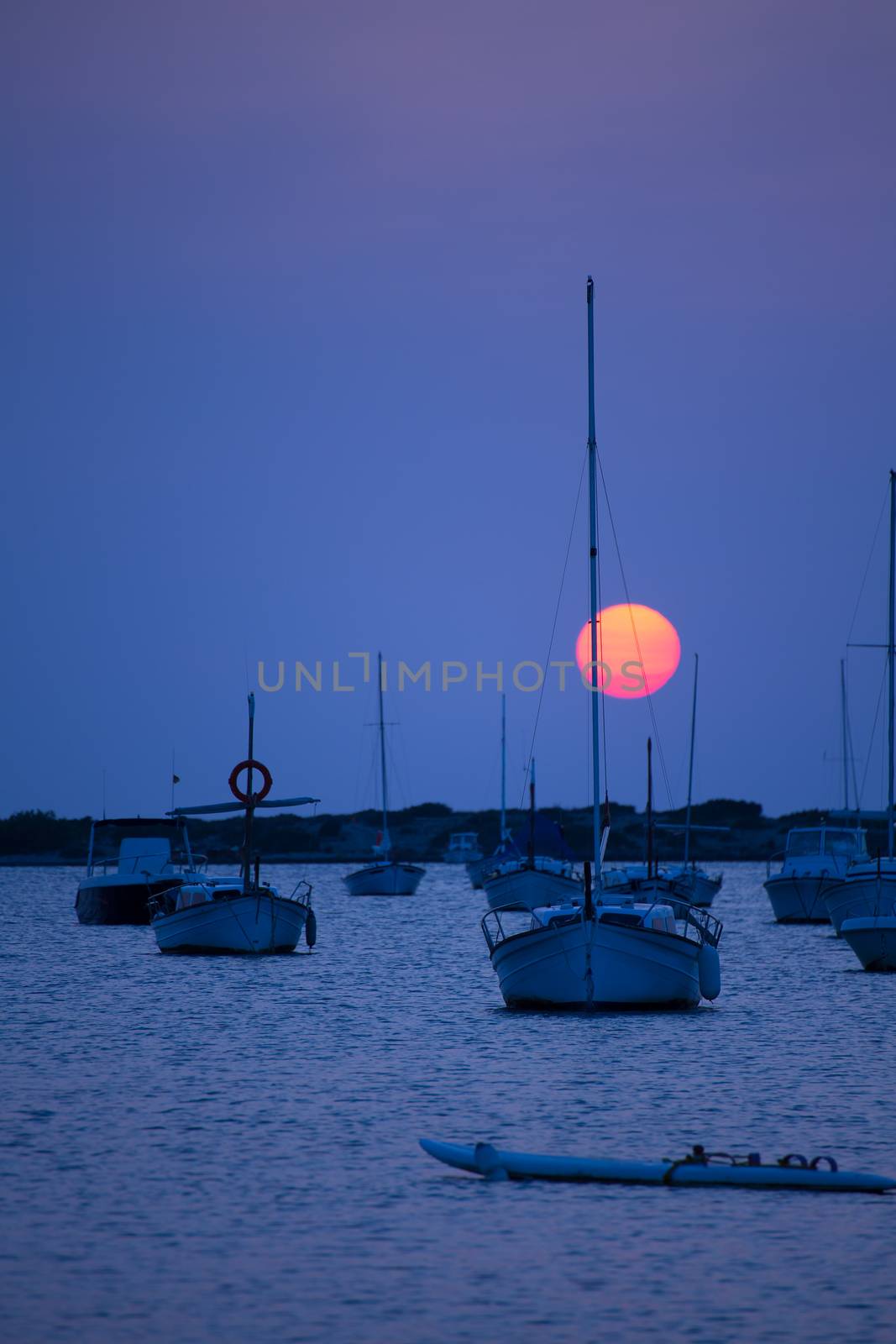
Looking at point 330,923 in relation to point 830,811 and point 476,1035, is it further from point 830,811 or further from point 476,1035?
point 476,1035

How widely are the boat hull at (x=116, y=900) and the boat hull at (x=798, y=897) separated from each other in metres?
27.2

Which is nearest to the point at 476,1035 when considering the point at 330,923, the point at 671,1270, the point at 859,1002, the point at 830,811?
the point at 859,1002

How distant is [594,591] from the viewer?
3494 centimetres

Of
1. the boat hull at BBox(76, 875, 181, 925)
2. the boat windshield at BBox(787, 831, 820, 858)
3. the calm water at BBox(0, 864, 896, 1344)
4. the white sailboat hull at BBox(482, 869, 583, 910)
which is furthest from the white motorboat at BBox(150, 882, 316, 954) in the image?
the boat windshield at BBox(787, 831, 820, 858)

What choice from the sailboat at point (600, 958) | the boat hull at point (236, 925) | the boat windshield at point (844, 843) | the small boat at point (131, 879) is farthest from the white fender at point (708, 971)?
the boat windshield at point (844, 843)

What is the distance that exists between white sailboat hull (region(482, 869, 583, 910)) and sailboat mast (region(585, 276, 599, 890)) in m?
40.1

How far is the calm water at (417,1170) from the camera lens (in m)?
12.7

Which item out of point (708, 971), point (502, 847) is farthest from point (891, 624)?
point (502, 847)

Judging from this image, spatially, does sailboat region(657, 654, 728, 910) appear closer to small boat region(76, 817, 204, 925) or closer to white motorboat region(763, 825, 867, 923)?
white motorboat region(763, 825, 867, 923)

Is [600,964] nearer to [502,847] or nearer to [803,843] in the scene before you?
[803,843]

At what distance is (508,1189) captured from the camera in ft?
56.4

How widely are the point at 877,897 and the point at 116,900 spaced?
3650cm

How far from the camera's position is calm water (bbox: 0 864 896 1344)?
12.7 metres

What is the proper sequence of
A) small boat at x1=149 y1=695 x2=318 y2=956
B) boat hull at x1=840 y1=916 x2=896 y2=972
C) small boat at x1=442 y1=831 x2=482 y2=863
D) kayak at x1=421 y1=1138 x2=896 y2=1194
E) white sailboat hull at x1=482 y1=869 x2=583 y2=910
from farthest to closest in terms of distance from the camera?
small boat at x1=442 y1=831 x2=482 y2=863 < white sailboat hull at x1=482 y1=869 x2=583 y2=910 < small boat at x1=149 y1=695 x2=318 y2=956 < boat hull at x1=840 y1=916 x2=896 y2=972 < kayak at x1=421 y1=1138 x2=896 y2=1194
